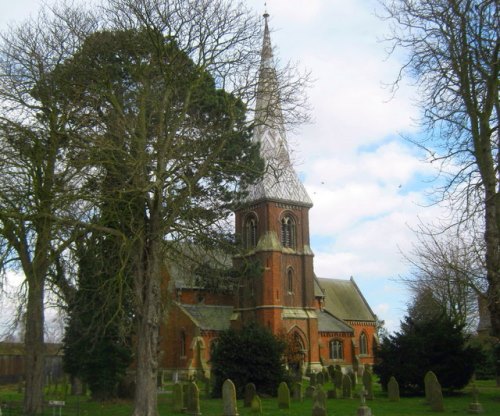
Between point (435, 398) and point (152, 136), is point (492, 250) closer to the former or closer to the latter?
point (435, 398)

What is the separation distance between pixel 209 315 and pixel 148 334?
3171 centimetres

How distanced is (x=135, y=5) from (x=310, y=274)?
33.7 metres

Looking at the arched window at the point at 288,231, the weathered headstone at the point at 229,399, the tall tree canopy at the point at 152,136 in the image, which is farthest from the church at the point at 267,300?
the tall tree canopy at the point at 152,136

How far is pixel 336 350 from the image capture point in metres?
50.3

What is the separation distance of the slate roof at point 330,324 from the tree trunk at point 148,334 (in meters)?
36.3

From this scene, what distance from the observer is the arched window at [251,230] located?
149ft

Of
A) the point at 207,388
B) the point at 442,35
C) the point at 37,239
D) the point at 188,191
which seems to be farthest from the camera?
the point at 207,388

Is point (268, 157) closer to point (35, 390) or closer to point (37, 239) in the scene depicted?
point (37, 239)

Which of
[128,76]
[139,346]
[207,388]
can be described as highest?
[128,76]

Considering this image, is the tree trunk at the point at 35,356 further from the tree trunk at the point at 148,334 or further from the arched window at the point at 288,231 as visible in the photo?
the arched window at the point at 288,231

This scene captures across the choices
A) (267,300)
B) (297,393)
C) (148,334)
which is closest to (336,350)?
(267,300)

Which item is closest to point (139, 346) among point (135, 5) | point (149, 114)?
point (149, 114)

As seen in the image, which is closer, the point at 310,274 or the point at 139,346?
the point at 139,346

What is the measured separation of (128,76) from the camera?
1569 centimetres
